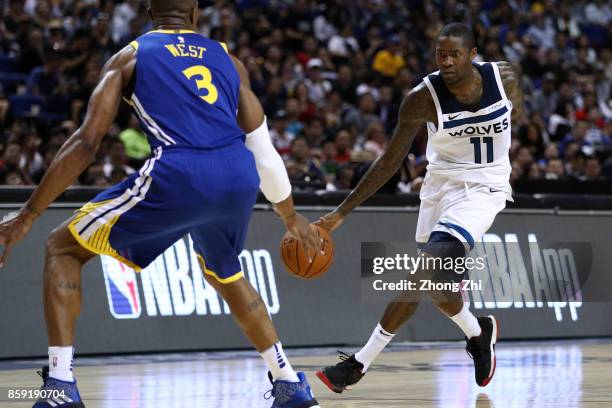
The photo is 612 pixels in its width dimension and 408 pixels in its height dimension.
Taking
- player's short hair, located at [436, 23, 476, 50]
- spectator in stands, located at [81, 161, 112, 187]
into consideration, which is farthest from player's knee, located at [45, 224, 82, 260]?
spectator in stands, located at [81, 161, 112, 187]

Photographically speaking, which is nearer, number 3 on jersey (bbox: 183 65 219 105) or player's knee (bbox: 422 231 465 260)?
number 3 on jersey (bbox: 183 65 219 105)

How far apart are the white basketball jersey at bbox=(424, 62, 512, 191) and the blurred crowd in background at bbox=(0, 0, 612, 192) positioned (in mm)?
4646

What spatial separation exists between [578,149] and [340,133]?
425 cm

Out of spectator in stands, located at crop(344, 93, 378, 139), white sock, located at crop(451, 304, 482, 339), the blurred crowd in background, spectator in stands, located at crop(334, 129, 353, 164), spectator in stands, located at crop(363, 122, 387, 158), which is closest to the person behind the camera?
white sock, located at crop(451, 304, 482, 339)

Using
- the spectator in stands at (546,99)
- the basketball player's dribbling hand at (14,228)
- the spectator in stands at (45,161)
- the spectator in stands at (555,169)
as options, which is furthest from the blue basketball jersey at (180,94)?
the spectator in stands at (546,99)

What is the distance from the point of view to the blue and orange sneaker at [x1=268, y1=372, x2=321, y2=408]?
234 inches

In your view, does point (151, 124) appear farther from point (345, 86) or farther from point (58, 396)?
point (345, 86)

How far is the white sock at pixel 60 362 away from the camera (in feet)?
18.7

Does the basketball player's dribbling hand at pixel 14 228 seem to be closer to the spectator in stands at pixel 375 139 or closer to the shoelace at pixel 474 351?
the shoelace at pixel 474 351

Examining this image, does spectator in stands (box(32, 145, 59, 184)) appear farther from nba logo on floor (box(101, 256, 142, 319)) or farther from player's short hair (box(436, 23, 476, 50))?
player's short hair (box(436, 23, 476, 50))

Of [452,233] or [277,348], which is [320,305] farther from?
[277,348]

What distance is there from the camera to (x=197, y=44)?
19.2 feet

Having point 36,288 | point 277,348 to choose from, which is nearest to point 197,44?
point 277,348

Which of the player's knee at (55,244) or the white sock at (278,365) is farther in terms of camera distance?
the white sock at (278,365)
